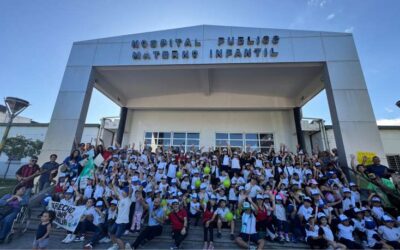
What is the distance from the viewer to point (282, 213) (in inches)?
215

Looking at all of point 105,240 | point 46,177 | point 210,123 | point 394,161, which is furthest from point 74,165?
point 394,161

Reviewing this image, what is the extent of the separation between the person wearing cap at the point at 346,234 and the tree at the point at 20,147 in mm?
25513

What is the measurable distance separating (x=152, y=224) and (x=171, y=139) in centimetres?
978

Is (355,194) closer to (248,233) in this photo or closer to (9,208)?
(248,233)

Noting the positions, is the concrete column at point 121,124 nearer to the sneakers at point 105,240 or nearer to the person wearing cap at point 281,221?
the sneakers at point 105,240

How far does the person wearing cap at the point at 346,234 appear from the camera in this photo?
4582 mm

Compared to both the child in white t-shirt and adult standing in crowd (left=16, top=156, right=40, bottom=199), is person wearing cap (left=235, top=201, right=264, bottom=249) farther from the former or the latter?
adult standing in crowd (left=16, top=156, right=40, bottom=199)

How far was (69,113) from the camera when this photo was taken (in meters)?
9.48

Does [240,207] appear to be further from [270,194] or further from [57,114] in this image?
[57,114]

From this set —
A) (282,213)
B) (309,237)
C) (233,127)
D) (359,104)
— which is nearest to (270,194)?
(282,213)

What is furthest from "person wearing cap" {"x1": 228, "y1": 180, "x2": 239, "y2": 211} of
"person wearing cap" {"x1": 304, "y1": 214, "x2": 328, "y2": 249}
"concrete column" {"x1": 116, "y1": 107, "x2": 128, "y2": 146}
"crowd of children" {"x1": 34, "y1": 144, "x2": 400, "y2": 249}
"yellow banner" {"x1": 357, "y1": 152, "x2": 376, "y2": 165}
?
"concrete column" {"x1": 116, "y1": 107, "x2": 128, "y2": 146}

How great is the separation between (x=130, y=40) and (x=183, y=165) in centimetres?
760

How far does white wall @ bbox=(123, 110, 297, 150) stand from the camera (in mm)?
14164

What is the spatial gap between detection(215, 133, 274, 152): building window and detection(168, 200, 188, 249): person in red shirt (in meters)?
9.17
